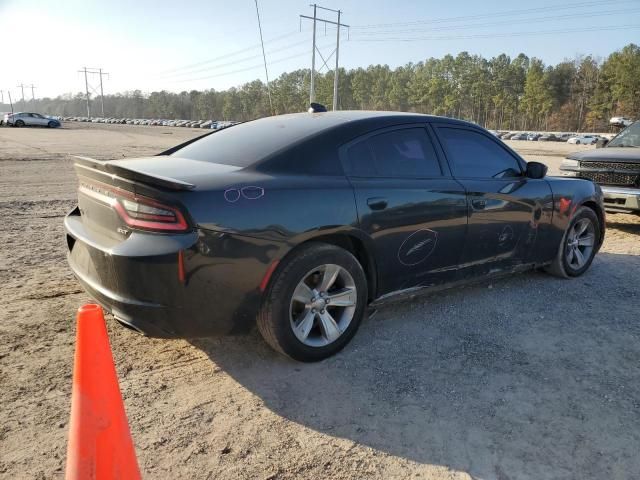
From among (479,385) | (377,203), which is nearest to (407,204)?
(377,203)

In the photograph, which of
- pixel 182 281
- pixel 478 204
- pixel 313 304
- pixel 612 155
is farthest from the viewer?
pixel 612 155

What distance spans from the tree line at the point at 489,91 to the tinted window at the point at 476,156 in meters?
92.2

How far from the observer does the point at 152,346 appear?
3.39 meters

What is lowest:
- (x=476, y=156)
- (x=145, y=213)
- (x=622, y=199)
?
(x=622, y=199)

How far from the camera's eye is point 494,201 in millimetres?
4117

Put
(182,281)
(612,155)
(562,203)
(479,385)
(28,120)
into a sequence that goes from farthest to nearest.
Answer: (28,120) < (612,155) < (562,203) < (479,385) < (182,281)

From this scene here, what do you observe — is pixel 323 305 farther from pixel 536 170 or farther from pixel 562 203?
pixel 562 203

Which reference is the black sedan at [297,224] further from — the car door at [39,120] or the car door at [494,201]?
the car door at [39,120]

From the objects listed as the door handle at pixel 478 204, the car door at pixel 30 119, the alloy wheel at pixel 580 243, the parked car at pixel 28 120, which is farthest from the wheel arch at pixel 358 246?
the car door at pixel 30 119

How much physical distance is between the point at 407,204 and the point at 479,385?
4.14 ft

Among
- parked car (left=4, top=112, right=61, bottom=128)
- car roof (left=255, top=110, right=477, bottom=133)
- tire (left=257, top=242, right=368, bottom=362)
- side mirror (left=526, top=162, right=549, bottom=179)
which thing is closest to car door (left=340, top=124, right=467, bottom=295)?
car roof (left=255, top=110, right=477, bottom=133)

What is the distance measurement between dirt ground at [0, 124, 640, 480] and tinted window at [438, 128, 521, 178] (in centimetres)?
112

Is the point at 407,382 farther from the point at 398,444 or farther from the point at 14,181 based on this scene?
the point at 14,181

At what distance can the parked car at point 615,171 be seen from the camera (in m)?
7.12
